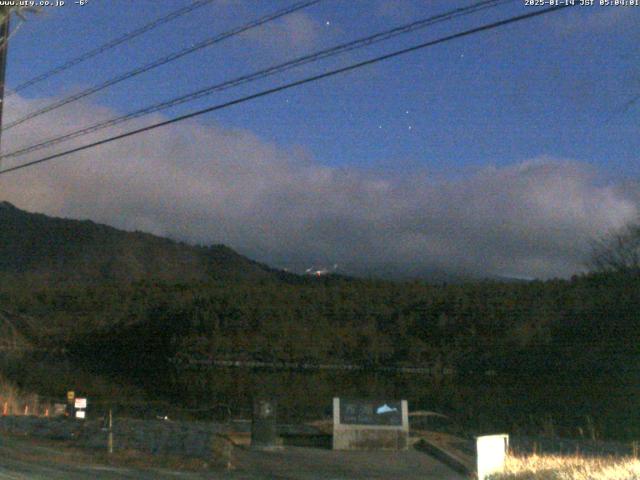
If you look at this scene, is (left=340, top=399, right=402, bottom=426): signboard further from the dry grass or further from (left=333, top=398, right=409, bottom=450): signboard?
the dry grass

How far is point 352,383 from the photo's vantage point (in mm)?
62906

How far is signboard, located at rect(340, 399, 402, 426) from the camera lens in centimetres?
1973

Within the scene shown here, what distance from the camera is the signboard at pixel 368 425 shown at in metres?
19.5

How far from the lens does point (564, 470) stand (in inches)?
541

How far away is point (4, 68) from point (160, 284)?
7665 cm

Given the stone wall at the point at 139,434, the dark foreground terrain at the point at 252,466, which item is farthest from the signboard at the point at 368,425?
the stone wall at the point at 139,434

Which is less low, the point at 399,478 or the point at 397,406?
the point at 397,406

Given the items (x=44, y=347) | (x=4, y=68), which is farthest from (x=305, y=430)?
(x=44, y=347)

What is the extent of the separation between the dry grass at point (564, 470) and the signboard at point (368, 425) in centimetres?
438

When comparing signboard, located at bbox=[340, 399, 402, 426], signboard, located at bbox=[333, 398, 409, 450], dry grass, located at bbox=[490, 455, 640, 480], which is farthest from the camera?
signboard, located at bbox=[340, 399, 402, 426]

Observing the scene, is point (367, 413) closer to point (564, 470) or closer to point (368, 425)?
point (368, 425)

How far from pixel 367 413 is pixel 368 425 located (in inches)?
10.4

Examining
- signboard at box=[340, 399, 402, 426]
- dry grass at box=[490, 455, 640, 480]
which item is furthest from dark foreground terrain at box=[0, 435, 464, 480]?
dry grass at box=[490, 455, 640, 480]

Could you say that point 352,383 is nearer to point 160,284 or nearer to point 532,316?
point 532,316
